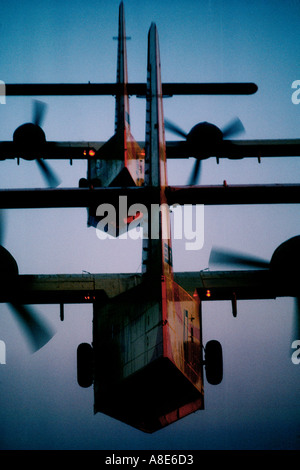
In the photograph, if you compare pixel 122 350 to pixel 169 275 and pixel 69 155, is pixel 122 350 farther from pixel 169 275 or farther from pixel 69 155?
pixel 69 155

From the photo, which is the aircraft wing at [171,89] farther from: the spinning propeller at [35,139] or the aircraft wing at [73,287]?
the aircraft wing at [73,287]

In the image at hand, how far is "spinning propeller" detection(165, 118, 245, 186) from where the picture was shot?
17.6m

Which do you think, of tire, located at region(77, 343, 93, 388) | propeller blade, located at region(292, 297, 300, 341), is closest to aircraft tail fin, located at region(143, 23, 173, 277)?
tire, located at region(77, 343, 93, 388)

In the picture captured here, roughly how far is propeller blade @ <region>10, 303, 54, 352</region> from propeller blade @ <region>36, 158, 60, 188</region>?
8697 millimetres

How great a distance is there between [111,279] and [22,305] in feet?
9.40

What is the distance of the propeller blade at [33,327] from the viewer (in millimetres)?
9648

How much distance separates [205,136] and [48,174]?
23.6 feet

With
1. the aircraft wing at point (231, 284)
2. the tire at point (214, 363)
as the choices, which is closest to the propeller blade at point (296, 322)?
the aircraft wing at point (231, 284)

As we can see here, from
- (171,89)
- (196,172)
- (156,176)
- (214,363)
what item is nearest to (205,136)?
(196,172)

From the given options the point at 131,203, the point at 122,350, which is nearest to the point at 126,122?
the point at 131,203

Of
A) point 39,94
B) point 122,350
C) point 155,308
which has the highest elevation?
point 39,94

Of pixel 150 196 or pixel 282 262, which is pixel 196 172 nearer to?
pixel 282 262

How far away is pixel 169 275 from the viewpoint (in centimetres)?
858

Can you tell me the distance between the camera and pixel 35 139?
18031 mm
